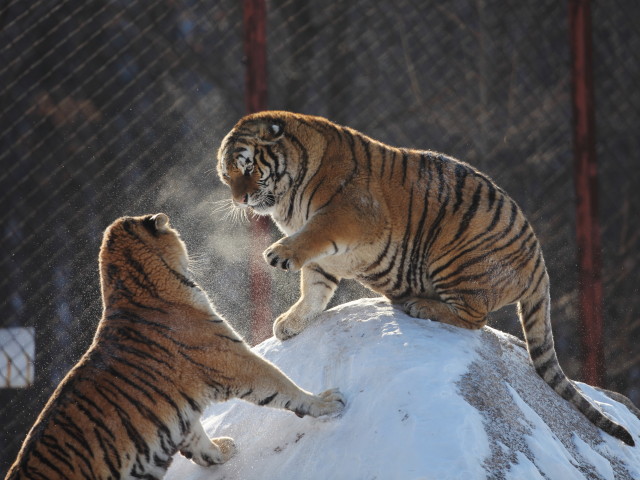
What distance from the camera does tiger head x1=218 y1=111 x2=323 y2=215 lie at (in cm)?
257

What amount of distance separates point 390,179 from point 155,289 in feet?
2.50

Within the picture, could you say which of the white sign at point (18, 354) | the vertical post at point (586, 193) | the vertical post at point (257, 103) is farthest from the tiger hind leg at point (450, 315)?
the white sign at point (18, 354)

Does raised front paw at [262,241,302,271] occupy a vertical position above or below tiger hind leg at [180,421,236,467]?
above

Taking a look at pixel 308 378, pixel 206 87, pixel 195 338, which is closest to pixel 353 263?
pixel 308 378

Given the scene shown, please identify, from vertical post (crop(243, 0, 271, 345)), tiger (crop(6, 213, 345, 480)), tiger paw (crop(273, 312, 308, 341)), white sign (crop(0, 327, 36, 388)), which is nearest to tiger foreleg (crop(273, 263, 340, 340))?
tiger paw (crop(273, 312, 308, 341))

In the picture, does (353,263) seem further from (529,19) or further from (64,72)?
(529,19)

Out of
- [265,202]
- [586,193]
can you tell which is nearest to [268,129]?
[265,202]

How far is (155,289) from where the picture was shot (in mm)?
2131

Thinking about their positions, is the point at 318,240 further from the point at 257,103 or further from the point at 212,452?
the point at 257,103

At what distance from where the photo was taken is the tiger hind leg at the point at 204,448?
83.3 inches

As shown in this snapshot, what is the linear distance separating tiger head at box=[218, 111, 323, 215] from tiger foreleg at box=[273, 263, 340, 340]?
0.78 feet

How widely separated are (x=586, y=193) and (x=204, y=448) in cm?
250

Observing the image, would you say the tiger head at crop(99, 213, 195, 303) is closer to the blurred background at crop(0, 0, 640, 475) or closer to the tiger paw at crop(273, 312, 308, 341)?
the tiger paw at crop(273, 312, 308, 341)

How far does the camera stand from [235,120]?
385cm
